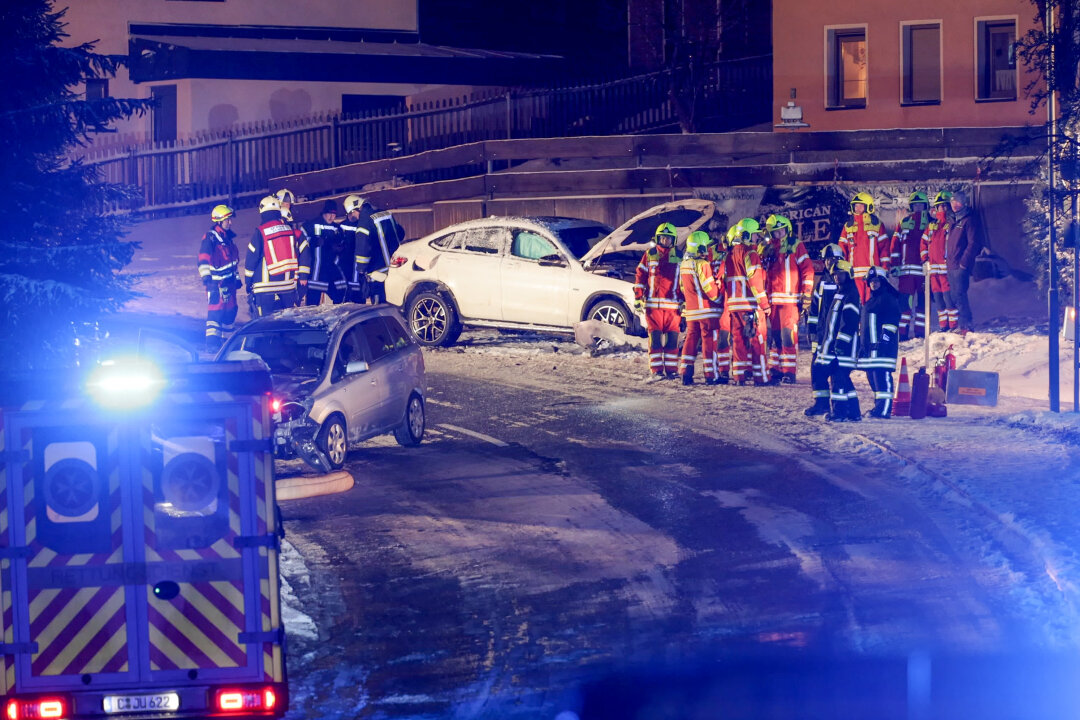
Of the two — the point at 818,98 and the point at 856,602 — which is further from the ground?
the point at 818,98

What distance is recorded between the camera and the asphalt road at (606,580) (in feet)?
29.7

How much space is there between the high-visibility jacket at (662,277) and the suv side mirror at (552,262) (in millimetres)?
2085

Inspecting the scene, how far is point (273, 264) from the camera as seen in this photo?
20859 mm

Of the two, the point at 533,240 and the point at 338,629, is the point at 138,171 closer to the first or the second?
the point at 533,240

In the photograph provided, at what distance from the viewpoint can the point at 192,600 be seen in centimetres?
741

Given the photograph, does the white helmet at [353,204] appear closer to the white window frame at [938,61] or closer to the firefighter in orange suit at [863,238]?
the firefighter in orange suit at [863,238]

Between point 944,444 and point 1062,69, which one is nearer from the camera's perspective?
point 944,444

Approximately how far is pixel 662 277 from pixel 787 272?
1631 millimetres

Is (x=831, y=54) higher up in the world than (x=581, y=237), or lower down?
higher up

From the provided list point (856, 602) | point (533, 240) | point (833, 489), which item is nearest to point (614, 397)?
point (533, 240)

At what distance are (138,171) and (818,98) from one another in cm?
1467

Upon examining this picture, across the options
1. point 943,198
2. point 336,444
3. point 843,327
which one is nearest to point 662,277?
point 843,327

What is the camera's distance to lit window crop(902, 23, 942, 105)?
30781mm

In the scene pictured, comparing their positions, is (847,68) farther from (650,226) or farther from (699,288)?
(699,288)
